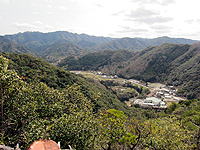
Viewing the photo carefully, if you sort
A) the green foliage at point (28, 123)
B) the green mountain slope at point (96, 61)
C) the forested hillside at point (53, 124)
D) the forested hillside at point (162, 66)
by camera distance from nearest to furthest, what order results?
the green foliage at point (28, 123), the forested hillside at point (53, 124), the forested hillside at point (162, 66), the green mountain slope at point (96, 61)

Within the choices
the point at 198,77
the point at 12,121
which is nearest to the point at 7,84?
the point at 12,121

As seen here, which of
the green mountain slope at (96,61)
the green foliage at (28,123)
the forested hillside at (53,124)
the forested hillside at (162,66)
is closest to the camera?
the green foliage at (28,123)

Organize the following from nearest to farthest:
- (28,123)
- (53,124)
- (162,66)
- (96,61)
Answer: (53,124) < (28,123) < (162,66) < (96,61)

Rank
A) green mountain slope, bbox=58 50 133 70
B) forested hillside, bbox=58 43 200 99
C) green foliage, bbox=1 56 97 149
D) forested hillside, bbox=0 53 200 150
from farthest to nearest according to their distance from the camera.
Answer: green mountain slope, bbox=58 50 133 70, forested hillside, bbox=58 43 200 99, forested hillside, bbox=0 53 200 150, green foliage, bbox=1 56 97 149

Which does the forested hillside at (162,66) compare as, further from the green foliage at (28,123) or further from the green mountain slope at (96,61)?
the green foliage at (28,123)

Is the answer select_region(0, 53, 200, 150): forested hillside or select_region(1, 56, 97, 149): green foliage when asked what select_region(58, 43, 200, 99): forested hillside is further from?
select_region(1, 56, 97, 149): green foliage

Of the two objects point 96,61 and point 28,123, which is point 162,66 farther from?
point 28,123

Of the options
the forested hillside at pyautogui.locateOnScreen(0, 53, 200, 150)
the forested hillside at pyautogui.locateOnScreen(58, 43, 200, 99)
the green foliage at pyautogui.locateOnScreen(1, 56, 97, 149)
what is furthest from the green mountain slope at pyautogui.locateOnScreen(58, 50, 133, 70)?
the green foliage at pyautogui.locateOnScreen(1, 56, 97, 149)

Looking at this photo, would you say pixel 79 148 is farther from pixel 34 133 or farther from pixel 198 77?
pixel 198 77

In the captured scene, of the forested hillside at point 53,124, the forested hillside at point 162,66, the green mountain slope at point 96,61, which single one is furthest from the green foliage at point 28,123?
the green mountain slope at point 96,61

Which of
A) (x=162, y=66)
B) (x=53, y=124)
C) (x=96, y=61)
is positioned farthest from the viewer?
(x=96, y=61)

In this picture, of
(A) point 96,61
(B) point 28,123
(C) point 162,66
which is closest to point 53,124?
(B) point 28,123
